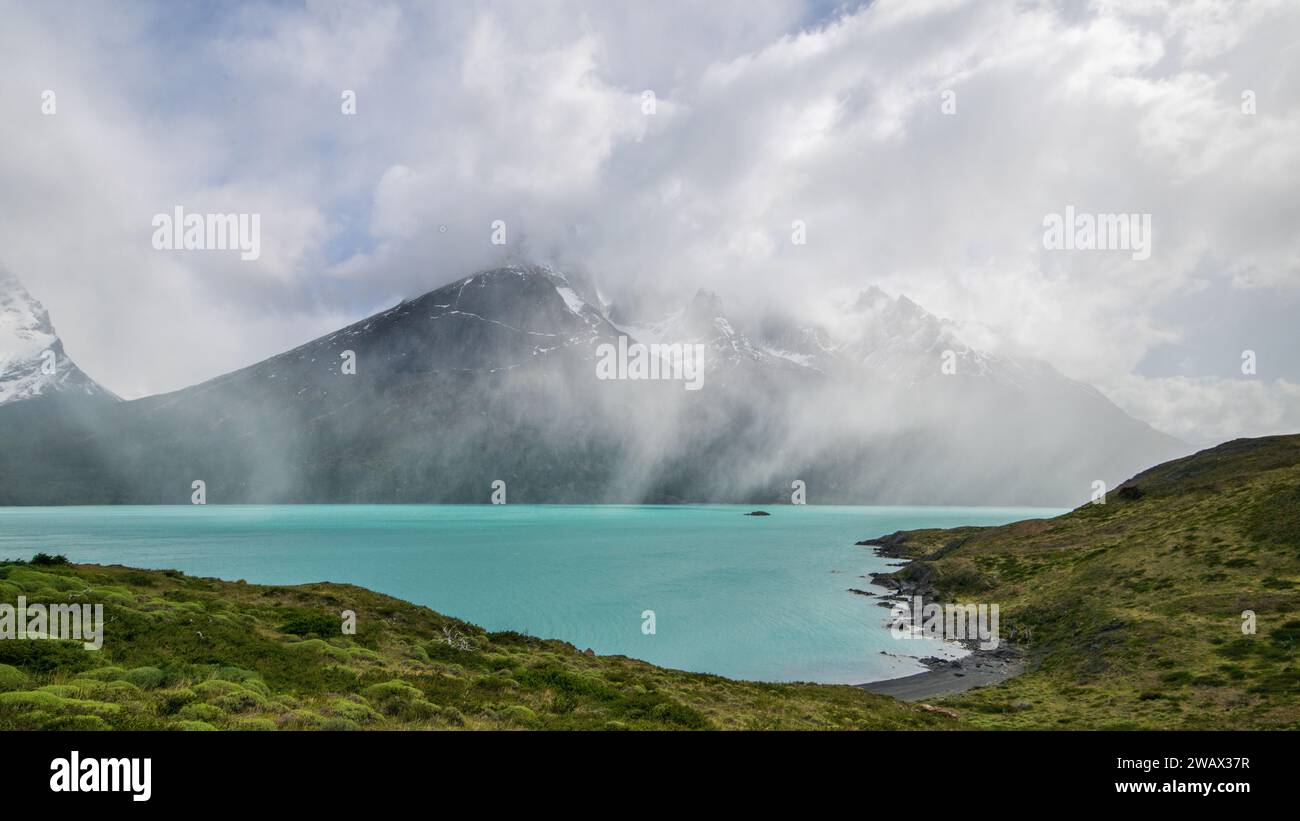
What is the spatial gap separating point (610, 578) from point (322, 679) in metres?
65.3

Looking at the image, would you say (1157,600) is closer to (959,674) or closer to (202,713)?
(959,674)

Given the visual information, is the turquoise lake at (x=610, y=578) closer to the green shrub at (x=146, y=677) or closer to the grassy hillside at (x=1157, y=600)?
the grassy hillside at (x=1157, y=600)

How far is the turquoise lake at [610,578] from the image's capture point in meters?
47.1

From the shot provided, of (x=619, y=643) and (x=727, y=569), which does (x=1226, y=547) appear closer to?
(x=619, y=643)

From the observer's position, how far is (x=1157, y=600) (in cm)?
4119

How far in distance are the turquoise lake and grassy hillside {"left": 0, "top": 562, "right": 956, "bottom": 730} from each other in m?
8.23

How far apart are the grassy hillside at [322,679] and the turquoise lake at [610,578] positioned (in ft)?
27.0

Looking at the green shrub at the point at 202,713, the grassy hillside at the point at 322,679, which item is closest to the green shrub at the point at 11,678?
the grassy hillside at the point at 322,679

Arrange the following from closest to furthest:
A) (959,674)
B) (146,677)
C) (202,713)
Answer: (202,713) < (146,677) < (959,674)

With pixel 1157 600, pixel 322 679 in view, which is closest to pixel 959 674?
pixel 1157 600

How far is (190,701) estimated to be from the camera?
1539 cm

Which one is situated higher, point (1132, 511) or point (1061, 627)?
point (1132, 511)
